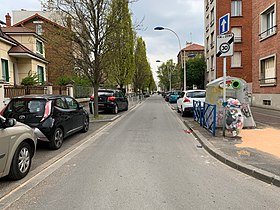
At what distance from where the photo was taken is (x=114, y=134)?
391 inches

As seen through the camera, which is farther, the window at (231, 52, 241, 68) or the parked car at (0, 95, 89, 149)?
the window at (231, 52, 241, 68)

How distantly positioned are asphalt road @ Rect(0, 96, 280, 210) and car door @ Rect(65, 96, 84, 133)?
1719mm

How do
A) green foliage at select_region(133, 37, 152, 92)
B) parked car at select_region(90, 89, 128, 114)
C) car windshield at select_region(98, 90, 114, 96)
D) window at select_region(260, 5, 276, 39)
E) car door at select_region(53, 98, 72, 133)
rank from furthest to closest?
1. green foliage at select_region(133, 37, 152, 92)
2. window at select_region(260, 5, 276, 39)
3. car windshield at select_region(98, 90, 114, 96)
4. parked car at select_region(90, 89, 128, 114)
5. car door at select_region(53, 98, 72, 133)

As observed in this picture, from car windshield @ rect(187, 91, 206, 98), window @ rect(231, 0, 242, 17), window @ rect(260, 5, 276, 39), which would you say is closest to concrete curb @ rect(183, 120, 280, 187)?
car windshield @ rect(187, 91, 206, 98)

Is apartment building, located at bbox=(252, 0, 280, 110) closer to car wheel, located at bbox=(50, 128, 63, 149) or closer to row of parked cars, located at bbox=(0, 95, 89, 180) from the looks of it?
row of parked cars, located at bbox=(0, 95, 89, 180)

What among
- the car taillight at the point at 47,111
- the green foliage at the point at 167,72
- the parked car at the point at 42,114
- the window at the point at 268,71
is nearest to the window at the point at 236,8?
the window at the point at 268,71

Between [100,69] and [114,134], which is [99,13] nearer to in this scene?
[100,69]

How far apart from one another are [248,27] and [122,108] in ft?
67.3

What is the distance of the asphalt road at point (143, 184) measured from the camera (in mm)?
3844

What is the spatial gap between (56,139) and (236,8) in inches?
1220

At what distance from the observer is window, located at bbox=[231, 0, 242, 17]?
31484 mm

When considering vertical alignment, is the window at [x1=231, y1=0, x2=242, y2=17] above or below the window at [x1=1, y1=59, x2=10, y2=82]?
above

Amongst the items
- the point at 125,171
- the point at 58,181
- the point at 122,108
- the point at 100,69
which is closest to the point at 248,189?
the point at 125,171

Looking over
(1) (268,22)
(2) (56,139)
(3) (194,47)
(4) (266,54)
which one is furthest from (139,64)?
(3) (194,47)
